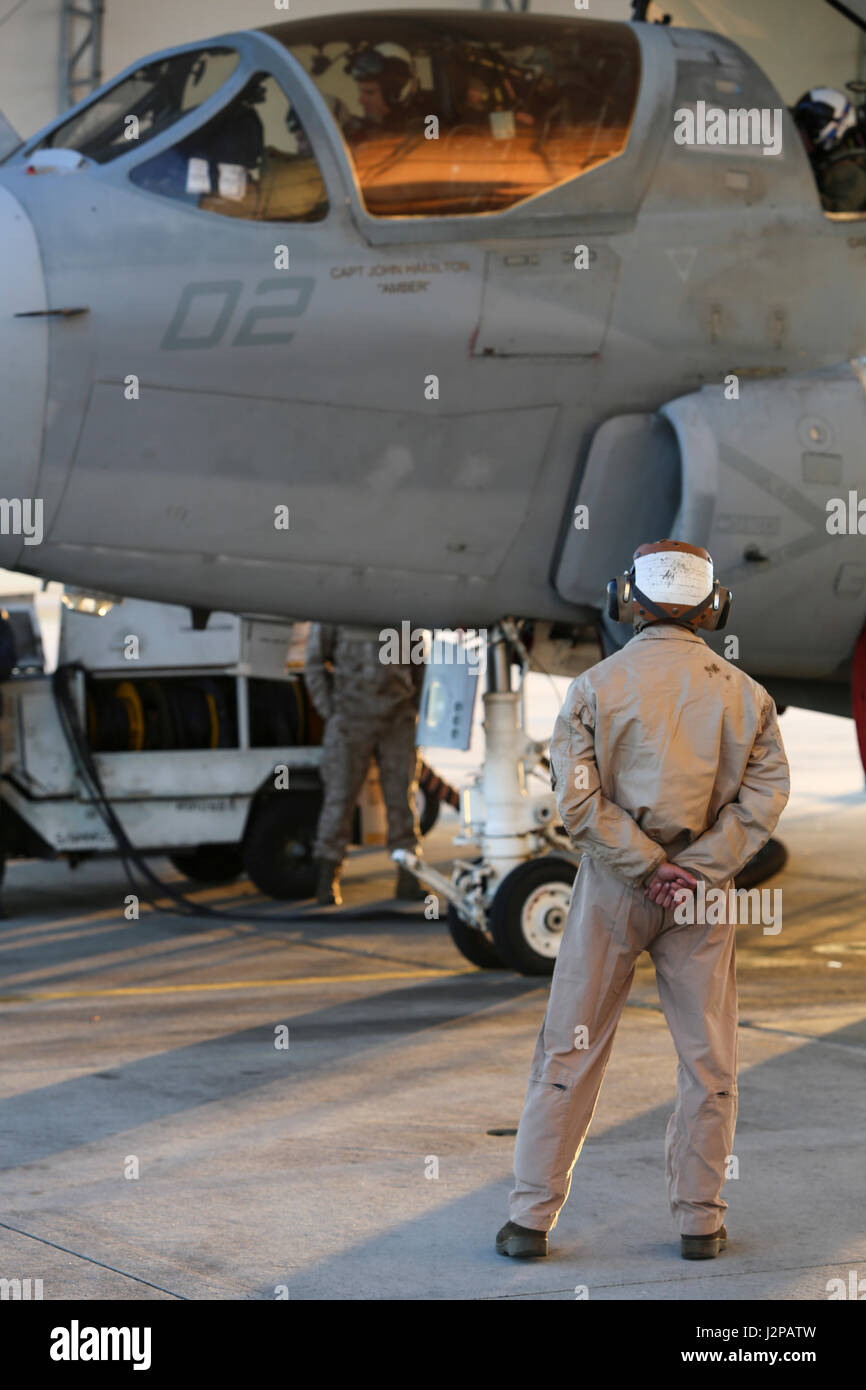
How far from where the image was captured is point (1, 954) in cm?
903

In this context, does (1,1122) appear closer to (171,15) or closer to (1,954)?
(1,954)

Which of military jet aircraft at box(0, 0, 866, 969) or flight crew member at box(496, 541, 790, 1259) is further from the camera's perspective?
military jet aircraft at box(0, 0, 866, 969)

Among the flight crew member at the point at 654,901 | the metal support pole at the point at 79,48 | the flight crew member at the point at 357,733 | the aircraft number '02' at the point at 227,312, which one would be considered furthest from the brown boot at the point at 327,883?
the metal support pole at the point at 79,48

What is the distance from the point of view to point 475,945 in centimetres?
805

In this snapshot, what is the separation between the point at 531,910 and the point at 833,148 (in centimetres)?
352

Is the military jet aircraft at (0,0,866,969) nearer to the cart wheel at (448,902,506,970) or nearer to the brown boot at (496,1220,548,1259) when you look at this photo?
the cart wheel at (448,902,506,970)

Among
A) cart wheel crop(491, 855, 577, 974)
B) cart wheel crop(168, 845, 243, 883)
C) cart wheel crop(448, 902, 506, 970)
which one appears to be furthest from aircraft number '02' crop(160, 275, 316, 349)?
cart wheel crop(168, 845, 243, 883)

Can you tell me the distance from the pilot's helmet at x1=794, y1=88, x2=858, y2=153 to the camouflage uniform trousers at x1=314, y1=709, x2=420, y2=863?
4.38m

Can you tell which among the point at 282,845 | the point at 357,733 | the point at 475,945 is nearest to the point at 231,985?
the point at 475,945

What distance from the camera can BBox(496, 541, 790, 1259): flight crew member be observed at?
13.2 feet

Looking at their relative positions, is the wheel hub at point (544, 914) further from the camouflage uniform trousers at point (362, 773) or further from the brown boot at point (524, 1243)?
the brown boot at point (524, 1243)
